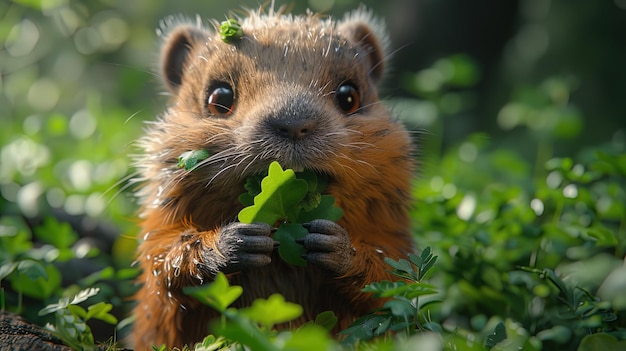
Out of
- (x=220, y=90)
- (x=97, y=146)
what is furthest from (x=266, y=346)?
(x=97, y=146)

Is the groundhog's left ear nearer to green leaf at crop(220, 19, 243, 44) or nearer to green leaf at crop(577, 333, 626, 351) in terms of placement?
green leaf at crop(220, 19, 243, 44)

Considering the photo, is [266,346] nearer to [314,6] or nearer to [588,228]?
[588,228]

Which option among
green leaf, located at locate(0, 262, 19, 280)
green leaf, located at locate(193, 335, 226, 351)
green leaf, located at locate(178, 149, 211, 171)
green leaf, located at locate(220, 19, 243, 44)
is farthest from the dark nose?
green leaf, located at locate(0, 262, 19, 280)

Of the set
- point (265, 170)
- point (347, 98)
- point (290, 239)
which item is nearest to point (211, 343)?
point (290, 239)

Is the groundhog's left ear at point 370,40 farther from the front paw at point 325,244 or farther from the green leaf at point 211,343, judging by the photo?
the green leaf at point 211,343

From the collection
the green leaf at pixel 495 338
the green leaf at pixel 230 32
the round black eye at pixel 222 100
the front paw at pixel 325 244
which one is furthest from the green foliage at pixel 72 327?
the green leaf at pixel 495 338

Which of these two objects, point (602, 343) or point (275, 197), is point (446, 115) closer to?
point (275, 197)
